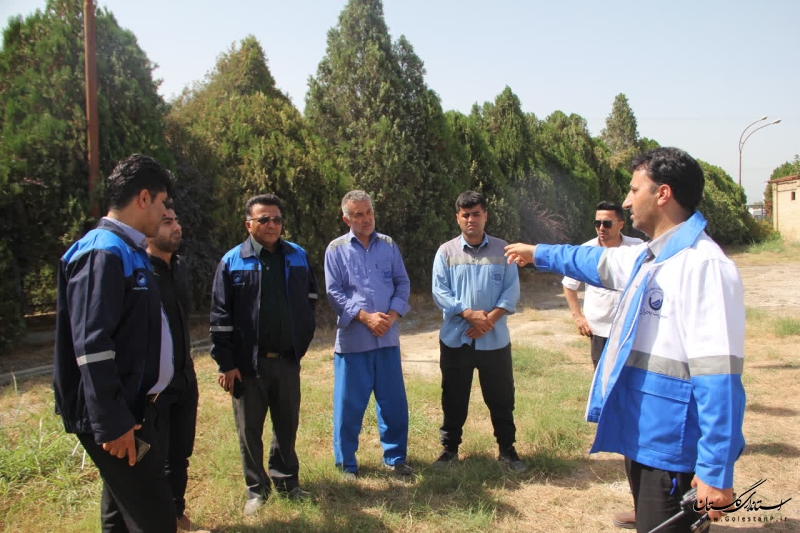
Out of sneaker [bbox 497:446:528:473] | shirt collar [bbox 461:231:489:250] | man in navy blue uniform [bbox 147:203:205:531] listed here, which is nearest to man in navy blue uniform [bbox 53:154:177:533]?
man in navy blue uniform [bbox 147:203:205:531]

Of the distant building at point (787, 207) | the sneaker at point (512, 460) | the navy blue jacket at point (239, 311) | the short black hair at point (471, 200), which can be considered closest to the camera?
the navy blue jacket at point (239, 311)

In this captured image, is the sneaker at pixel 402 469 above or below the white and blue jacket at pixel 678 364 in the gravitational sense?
below

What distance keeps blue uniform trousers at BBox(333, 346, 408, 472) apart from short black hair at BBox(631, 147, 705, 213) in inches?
91.4

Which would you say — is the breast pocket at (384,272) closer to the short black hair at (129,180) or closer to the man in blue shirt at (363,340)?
the man in blue shirt at (363,340)

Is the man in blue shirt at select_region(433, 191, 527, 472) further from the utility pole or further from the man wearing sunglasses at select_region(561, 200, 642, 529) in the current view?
the utility pole

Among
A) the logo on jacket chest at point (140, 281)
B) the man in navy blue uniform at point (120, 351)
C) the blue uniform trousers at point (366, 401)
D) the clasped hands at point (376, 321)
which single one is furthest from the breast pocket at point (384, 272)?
the logo on jacket chest at point (140, 281)

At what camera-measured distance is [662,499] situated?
6.74 ft

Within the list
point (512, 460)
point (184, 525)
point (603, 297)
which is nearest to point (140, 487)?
point (184, 525)

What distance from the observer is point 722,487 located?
182cm

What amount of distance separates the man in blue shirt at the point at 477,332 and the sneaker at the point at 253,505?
1295 mm

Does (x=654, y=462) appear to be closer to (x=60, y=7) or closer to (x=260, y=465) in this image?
(x=260, y=465)

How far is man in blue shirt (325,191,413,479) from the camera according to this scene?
153 inches

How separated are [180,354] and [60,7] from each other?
20.6ft

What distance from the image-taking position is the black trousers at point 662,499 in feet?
6.61
